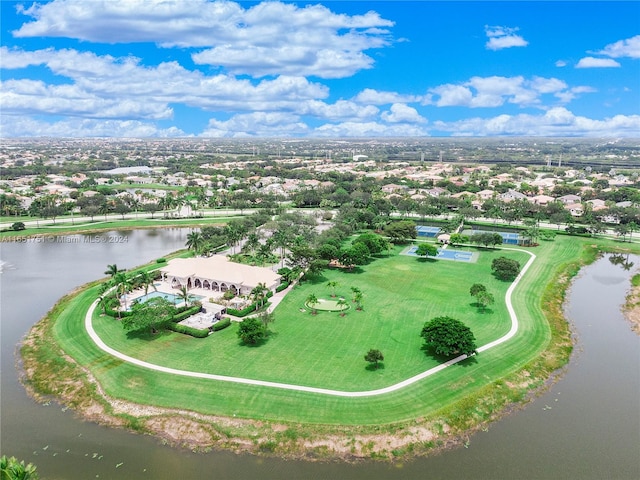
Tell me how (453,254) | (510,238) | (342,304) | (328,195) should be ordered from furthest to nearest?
(328,195)
(510,238)
(453,254)
(342,304)

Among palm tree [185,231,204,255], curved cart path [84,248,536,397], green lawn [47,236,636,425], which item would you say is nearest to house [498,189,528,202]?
green lawn [47,236,636,425]

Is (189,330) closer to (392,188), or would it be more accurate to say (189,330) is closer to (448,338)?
(448,338)

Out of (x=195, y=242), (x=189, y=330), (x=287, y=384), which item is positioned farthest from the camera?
(x=195, y=242)

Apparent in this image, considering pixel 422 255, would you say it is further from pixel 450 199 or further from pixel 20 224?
pixel 20 224

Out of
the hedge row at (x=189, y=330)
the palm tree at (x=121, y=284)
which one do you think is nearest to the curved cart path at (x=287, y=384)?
the palm tree at (x=121, y=284)

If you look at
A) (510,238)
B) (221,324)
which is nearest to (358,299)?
(221,324)

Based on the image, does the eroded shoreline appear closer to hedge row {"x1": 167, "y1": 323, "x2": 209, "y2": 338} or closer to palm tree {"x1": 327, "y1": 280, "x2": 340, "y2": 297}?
hedge row {"x1": 167, "y1": 323, "x2": 209, "y2": 338}

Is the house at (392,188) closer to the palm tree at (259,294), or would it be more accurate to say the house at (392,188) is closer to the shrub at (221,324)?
the palm tree at (259,294)
